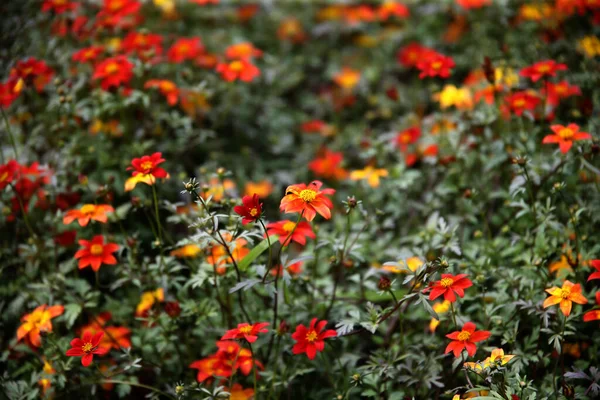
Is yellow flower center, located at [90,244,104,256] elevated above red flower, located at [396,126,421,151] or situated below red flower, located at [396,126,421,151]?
above

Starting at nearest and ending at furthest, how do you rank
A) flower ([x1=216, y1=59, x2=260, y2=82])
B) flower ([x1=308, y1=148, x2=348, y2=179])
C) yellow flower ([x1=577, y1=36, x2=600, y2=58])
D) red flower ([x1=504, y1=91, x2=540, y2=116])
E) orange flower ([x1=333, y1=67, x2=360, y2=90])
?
red flower ([x1=504, y1=91, x2=540, y2=116]) < flower ([x1=216, y1=59, x2=260, y2=82]) < yellow flower ([x1=577, y1=36, x2=600, y2=58]) < flower ([x1=308, y1=148, x2=348, y2=179]) < orange flower ([x1=333, y1=67, x2=360, y2=90])

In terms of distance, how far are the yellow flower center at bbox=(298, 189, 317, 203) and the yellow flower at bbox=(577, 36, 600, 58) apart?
1881 millimetres

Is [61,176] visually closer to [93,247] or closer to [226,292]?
[93,247]

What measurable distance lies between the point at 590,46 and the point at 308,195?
6.35 ft

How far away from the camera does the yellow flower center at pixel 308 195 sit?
1.67m

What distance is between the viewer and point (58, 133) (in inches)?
104

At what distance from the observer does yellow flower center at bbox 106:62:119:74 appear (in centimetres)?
244

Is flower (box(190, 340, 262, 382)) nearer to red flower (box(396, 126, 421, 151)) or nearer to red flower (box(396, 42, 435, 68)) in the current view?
red flower (box(396, 126, 421, 151))

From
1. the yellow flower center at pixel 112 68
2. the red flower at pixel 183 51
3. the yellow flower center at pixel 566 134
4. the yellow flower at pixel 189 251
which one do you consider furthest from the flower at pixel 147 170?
the yellow flower center at pixel 566 134

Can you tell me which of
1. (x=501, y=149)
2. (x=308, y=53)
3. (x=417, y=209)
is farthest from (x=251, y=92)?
(x=501, y=149)

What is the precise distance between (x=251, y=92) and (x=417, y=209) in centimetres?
136

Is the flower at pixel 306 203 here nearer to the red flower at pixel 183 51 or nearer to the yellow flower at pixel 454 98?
the yellow flower at pixel 454 98

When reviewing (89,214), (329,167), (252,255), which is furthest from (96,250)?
(329,167)

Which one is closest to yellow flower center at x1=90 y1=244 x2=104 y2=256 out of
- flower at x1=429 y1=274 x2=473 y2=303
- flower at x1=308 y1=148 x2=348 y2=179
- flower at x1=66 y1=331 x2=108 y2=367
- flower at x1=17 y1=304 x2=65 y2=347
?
flower at x1=17 y1=304 x2=65 y2=347
